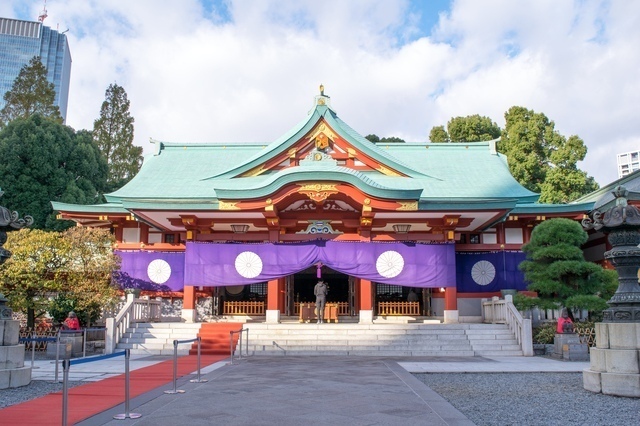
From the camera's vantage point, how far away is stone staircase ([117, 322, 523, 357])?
16203 mm

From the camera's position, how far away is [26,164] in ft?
93.3

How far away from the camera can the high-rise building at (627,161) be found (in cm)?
15050

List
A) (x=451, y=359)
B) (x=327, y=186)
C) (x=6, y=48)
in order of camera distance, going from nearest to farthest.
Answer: (x=451, y=359) < (x=327, y=186) < (x=6, y=48)

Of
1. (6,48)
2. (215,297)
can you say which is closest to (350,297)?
(215,297)

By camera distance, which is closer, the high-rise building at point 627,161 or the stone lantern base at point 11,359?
the stone lantern base at point 11,359

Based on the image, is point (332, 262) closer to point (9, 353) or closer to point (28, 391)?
point (9, 353)

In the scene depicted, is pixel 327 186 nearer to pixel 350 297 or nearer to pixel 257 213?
pixel 257 213

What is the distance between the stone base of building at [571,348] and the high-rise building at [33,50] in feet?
446

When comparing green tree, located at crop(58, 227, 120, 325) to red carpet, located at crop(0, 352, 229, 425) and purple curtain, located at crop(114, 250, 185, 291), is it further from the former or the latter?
red carpet, located at crop(0, 352, 229, 425)

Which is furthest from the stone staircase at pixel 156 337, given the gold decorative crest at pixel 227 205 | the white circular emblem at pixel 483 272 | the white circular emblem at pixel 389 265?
the white circular emblem at pixel 483 272

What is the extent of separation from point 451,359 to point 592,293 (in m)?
4.67

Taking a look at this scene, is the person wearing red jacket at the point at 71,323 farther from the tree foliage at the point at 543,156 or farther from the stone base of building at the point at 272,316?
the tree foliage at the point at 543,156

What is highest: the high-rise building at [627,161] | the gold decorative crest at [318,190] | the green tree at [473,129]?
the high-rise building at [627,161]

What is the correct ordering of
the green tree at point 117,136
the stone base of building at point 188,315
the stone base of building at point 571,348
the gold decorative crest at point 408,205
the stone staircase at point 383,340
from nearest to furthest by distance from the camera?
the stone base of building at point 571,348, the stone staircase at point 383,340, the gold decorative crest at point 408,205, the stone base of building at point 188,315, the green tree at point 117,136
